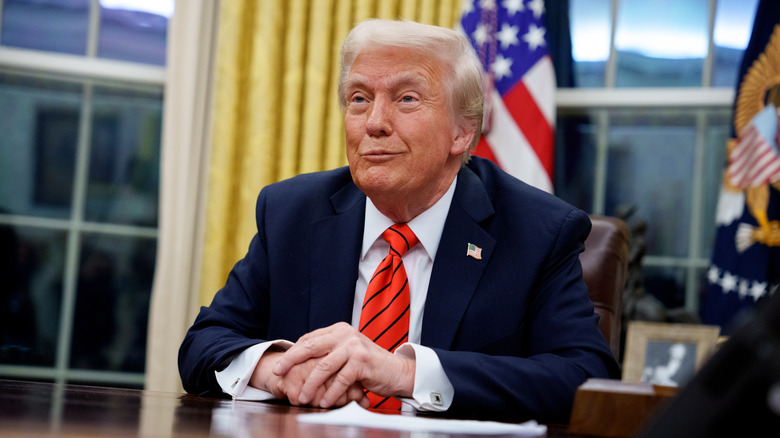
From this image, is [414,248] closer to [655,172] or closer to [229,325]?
[229,325]

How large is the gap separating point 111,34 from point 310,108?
1.11 metres

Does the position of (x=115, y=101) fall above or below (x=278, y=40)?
below

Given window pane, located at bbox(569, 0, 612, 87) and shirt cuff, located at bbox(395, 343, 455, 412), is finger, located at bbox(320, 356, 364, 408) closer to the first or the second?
shirt cuff, located at bbox(395, 343, 455, 412)

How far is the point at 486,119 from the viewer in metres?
3.36

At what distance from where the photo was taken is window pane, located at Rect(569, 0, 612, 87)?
368 centimetres

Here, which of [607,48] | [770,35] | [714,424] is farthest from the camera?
[607,48]

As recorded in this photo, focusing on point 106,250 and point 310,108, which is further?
point 106,250

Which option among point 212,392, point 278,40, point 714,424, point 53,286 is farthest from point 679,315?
point 714,424

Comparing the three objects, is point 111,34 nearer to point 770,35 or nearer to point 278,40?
point 278,40

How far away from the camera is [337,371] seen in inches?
Answer: 51.1

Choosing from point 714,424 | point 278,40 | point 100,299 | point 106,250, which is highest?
point 278,40

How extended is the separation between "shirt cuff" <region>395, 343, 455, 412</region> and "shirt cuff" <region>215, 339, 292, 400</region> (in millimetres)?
268

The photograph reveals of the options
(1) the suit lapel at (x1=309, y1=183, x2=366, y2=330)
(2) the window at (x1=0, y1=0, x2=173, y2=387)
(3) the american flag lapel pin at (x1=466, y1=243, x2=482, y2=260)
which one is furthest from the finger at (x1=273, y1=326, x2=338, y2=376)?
(2) the window at (x1=0, y1=0, x2=173, y2=387)

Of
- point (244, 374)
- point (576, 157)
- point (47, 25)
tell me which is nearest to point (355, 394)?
point (244, 374)
